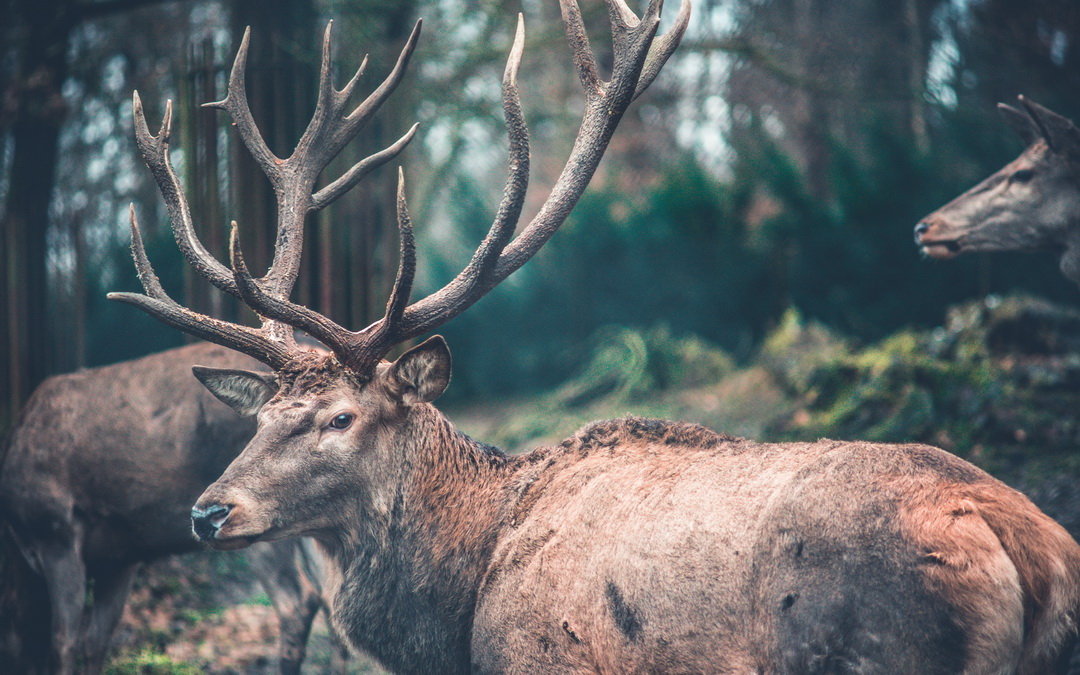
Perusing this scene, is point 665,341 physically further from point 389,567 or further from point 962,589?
point 962,589

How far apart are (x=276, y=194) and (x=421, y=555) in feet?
7.41

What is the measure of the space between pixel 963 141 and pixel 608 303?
502 centimetres

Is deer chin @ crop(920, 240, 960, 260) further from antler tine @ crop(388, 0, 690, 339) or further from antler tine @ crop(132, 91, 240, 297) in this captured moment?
antler tine @ crop(132, 91, 240, 297)

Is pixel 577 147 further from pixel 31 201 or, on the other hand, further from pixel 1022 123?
pixel 31 201

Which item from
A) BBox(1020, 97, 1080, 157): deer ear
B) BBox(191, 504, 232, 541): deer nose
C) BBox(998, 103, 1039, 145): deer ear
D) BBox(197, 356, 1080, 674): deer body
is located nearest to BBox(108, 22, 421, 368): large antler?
BBox(197, 356, 1080, 674): deer body

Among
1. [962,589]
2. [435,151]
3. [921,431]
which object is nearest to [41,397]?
[962,589]

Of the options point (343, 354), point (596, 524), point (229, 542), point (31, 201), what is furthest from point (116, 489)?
point (31, 201)

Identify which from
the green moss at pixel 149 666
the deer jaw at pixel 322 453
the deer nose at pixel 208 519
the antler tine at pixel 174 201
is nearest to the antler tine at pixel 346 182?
the antler tine at pixel 174 201

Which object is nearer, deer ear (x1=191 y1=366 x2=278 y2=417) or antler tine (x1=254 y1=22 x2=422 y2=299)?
deer ear (x1=191 y1=366 x2=278 y2=417)

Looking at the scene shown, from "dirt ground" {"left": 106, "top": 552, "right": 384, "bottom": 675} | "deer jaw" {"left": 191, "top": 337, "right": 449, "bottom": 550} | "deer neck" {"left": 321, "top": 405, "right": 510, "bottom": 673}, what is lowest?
"dirt ground" {"left": 106, "top": 552, "right": 384, "bottom": 675}

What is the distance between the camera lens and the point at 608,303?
12.1m

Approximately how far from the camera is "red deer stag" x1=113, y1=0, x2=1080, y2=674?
8.18 feet

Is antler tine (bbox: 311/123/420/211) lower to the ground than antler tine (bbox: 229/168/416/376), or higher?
higher

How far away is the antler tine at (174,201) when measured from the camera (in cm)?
418
